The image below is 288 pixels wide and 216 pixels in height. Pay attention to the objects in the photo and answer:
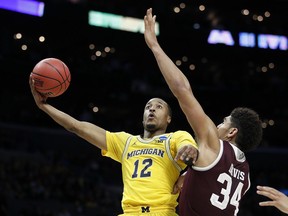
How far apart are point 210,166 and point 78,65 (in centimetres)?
1521

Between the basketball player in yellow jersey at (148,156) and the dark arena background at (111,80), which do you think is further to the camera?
the dark arena background at (111,80)

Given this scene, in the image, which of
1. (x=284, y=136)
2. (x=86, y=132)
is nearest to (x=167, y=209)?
(x=86, y=132)

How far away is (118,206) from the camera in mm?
16594

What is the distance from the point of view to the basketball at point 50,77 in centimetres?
521

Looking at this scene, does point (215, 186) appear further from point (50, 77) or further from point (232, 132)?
point (50, 77)

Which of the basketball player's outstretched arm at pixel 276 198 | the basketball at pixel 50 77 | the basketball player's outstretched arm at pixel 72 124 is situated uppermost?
the basketball at pixel 50 77

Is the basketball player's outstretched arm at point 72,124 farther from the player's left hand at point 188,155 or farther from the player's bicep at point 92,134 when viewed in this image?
the player's left hand at point 188,155

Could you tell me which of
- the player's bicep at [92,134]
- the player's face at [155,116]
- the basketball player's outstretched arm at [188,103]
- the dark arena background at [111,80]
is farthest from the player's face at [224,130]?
the dark arena background at [111,80]

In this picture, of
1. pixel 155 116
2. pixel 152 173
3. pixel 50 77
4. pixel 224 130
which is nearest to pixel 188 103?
pixel 224 130

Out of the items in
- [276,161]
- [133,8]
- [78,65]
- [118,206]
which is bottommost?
[118,206]

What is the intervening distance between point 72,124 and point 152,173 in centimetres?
95

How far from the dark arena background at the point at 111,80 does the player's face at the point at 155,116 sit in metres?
9.29

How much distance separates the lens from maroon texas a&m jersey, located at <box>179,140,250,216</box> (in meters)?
3.68

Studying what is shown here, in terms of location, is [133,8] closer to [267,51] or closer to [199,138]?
[267,51]
